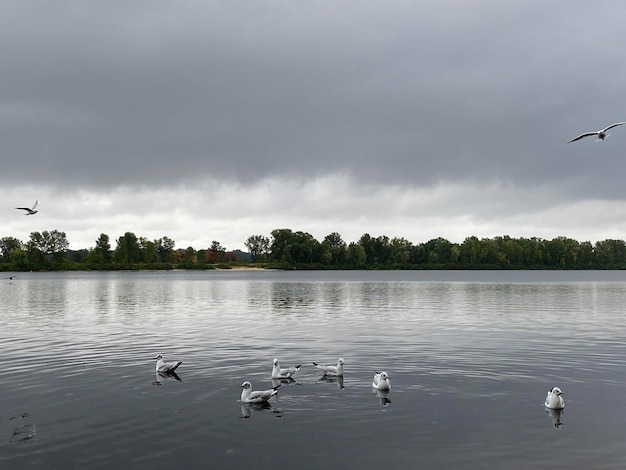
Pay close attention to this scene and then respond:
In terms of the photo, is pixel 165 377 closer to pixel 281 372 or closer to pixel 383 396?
pixel 281 372

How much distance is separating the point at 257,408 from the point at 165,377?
7.13 m

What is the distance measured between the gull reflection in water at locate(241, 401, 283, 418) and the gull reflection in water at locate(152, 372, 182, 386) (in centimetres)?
570

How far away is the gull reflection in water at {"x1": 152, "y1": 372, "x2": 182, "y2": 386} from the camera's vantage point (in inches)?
992

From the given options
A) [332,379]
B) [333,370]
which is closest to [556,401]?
[332,379]

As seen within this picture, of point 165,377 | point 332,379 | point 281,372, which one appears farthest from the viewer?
point 165,377

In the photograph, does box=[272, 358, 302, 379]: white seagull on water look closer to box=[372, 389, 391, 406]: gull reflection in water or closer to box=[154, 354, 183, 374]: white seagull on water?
box=[372, 389, 391, 406]: gull reflection in water

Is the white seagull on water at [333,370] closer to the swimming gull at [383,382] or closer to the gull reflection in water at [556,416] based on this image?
the swimming gull at [383,382]

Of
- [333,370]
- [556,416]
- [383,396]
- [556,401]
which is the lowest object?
[556,416]

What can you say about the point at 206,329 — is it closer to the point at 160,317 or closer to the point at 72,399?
the point at 160,317

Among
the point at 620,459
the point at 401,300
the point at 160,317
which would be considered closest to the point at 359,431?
the point at 620,459

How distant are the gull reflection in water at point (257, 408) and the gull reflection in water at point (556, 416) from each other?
28.5 feet

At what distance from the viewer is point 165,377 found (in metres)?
26.0

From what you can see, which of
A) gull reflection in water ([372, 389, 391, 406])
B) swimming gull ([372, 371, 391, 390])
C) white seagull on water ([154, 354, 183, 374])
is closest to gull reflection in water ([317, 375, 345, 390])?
swimming gull ([372, 371, 391, 390])

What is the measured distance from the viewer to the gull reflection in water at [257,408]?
19.8m
